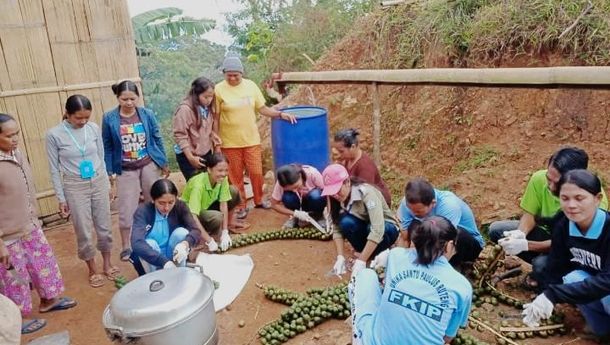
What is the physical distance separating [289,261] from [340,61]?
457 centimetres

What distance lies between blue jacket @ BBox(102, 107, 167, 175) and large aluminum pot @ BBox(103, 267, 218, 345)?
1598mm

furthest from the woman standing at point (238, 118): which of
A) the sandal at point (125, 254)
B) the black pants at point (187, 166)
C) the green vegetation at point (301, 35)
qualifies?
the green vegetation at point (301, 35)

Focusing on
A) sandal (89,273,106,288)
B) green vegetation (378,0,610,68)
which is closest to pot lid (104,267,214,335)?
sandal (89,273,106,288)

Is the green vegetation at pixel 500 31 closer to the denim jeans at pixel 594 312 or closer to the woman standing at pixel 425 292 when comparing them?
the denim jeans at pixel 594 312

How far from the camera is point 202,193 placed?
4125mm

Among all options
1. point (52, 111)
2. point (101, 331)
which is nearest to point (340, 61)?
point (52, 111)

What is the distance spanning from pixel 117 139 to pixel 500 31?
4.27 m

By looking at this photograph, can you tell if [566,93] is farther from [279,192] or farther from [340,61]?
[340,61]

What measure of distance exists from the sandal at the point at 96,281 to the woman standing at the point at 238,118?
152 centimetres

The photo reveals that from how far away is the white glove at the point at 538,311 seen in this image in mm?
2592

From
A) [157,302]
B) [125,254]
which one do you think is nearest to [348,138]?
[157,302]

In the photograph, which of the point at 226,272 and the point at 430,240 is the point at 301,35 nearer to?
the point at 226,272

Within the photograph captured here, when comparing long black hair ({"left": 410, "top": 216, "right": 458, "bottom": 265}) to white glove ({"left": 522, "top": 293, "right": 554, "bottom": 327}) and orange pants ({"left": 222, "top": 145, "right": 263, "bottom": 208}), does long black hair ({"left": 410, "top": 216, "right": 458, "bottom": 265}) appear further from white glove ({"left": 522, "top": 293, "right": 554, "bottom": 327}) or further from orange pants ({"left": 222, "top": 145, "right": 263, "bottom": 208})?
orange pants ({"left": 222, "top": 145, "right": 263, "bottom": 208})

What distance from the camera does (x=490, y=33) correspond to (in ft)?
17.7
